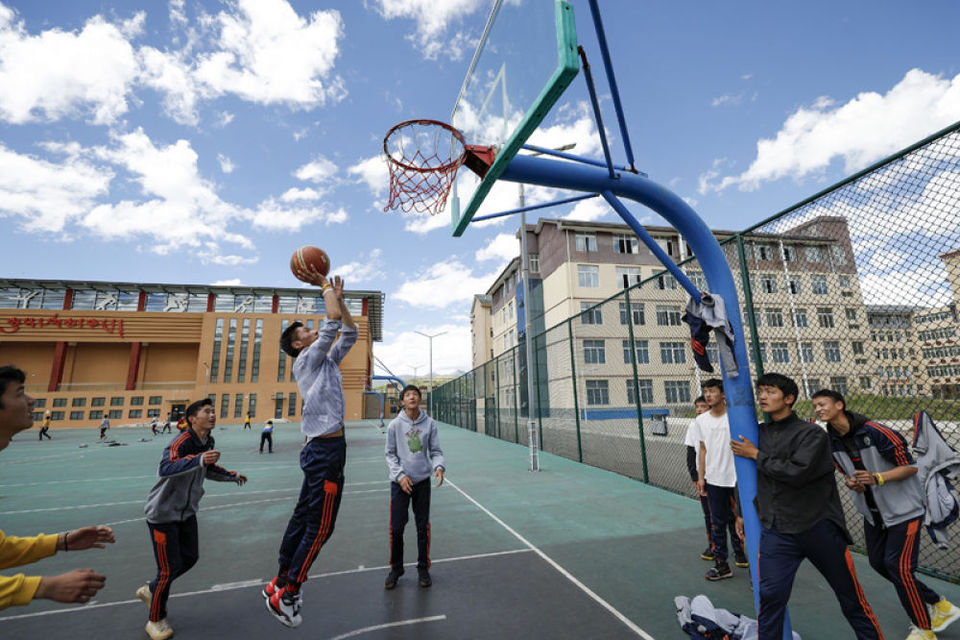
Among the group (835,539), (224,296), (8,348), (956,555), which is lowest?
(956,555)

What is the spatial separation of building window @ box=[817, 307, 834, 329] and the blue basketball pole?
327 centimetres

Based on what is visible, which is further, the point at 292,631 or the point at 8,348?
the point at 8,348

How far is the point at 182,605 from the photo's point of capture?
4055 millimetres

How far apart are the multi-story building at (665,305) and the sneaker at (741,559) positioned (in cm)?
245

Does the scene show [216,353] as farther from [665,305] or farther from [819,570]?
[819,570]

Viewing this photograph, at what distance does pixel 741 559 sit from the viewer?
470 cm

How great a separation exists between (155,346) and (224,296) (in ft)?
30.0

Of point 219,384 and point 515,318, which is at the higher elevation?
point 515,318

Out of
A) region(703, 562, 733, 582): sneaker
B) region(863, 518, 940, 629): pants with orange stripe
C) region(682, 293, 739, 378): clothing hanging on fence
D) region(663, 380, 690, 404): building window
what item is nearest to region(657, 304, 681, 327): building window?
region(663, 380, 690, 404): building window

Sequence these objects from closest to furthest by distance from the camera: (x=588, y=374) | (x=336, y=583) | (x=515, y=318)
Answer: (x=336, y=583), (x=588, y=374), (x=515, y=318)

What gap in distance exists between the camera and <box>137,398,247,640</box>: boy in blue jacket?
356 centimetres

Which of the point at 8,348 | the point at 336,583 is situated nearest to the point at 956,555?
the point at 336,583

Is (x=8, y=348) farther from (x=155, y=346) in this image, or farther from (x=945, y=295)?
(x=945, y=295)

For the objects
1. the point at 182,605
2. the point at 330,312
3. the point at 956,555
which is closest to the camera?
the point at 330,312
